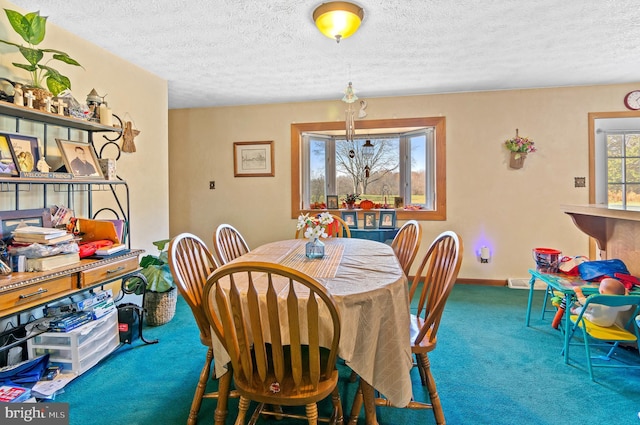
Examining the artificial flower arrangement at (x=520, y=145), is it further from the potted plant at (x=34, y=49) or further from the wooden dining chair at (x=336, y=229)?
the potted plant at (x=34, y=49)

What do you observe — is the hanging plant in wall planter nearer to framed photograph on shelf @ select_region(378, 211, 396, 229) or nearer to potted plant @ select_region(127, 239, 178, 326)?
framed photograph on shelf @ select_region(378, 211, 396, 229)

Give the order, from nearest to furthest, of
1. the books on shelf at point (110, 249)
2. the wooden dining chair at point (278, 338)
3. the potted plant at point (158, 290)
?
the wooden dining chair at point (278, 338)
the books on shelf at point (110, 249)
the potted plant at point (158, 290)

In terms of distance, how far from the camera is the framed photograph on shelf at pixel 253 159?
14.6 ft

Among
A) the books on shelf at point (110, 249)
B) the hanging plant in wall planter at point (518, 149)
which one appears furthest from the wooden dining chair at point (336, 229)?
the hanging plant in wall planter at point (518, 149)

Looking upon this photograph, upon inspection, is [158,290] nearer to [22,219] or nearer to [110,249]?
[110,249]

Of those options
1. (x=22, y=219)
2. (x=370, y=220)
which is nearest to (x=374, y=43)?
(x=370, y=220)

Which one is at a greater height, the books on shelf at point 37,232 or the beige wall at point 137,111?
the beige wall at point 137,111

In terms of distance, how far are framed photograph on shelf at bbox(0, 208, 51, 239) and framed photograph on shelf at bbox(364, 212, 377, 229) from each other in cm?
270

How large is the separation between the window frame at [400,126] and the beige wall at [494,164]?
72mm

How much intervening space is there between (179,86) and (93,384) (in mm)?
2964

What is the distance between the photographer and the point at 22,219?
80.4 inches

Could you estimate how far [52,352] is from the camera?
208 cm

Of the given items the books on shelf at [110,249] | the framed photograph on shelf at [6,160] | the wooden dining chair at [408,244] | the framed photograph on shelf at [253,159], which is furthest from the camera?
the framed photograph on shelf at [253,159]

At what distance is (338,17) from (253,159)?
2615 mm
